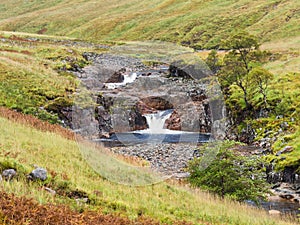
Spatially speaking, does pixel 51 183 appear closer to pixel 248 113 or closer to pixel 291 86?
pixel 248 113

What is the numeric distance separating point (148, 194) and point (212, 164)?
22.0 feet

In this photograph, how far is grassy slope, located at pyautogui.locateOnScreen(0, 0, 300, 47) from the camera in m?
108

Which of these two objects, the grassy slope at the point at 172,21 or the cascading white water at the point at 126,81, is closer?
the cascading white water at the point at 126,81

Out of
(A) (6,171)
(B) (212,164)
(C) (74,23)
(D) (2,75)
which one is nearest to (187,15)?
(C) (74,23)

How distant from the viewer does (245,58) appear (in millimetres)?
44000

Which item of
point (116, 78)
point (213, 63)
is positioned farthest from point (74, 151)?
point (213, 63)

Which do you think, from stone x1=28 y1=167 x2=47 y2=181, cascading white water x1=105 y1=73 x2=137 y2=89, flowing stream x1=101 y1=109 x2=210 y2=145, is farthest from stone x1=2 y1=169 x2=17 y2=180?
cascading white water x1=105 y1=73 x2=137 y2=89

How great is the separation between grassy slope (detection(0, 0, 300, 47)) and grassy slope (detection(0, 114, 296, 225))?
79.6 meters

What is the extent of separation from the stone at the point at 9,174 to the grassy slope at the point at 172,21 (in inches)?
3334

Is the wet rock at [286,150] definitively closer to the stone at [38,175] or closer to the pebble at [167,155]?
the pebble at [167,155]

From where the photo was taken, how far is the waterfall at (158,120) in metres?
39.1

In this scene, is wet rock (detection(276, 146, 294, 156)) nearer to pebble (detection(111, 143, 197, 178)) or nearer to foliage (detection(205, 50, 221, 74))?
pebble (detection(111, 143, 197, 178))

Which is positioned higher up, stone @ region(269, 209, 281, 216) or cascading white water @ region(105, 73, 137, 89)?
cascading white water @ region(105, 73, 137, 89)

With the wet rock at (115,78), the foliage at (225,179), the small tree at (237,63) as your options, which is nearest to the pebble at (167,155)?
the foliage at (225,179)
